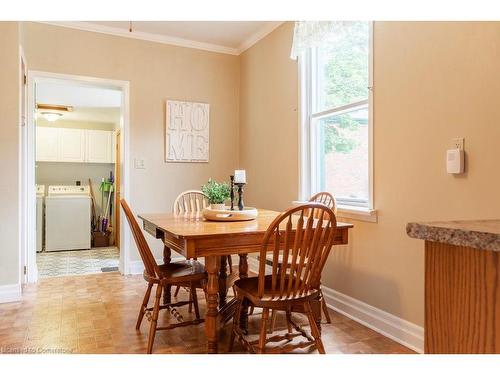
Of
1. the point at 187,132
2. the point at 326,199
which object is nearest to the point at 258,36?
the point at 187,132

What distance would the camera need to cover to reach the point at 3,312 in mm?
2754

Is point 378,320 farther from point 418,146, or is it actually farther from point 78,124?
point 78,124

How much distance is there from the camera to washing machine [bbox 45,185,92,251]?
5.56 metres

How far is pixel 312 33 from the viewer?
2.90 meters

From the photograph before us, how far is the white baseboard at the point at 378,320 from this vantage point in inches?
86.2

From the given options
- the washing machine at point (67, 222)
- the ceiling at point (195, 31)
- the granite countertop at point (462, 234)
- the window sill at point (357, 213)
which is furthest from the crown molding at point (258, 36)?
the washing machine at point (67, 222)

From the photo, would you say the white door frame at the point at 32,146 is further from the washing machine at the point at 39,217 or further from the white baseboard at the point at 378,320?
the white baseboard at the point at 378,320

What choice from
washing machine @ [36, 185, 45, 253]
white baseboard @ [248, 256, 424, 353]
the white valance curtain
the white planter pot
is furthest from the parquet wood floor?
washing machine @ [36, 185, 45, 253]

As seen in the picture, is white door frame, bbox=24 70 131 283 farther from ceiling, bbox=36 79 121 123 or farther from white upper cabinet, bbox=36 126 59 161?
white upper cabinet, bbox=36 126 59 161

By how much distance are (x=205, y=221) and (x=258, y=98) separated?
2118 millimetres

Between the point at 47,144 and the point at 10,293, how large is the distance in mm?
3844

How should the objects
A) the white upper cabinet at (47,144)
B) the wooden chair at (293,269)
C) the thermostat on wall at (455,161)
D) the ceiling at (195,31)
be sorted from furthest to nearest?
1. the white upper cabinet at (47,144)
2. the ceiling at (195,31)
3. the thermostat on wall at (455,161)
4. the wooden chair at (293,269)

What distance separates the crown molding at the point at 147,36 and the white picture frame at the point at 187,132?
670mm
